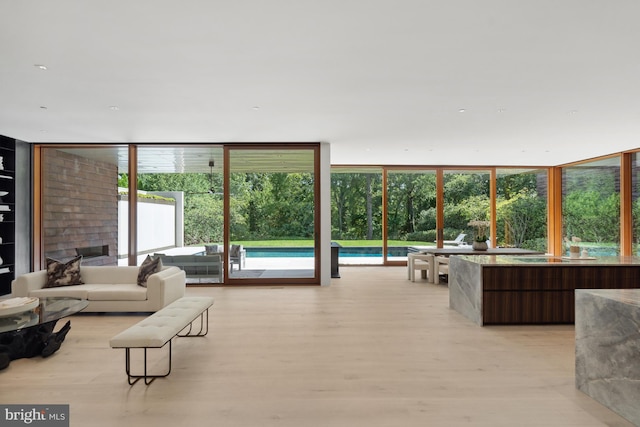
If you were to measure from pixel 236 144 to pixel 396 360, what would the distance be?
18.2 feet

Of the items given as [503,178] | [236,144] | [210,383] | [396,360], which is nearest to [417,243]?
[503,178]

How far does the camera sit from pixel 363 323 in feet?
16.1

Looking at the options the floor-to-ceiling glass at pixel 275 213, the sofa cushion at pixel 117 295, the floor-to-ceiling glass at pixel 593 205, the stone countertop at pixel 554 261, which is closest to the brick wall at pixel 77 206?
the floor-to-ceiling glass at pixel 275 213

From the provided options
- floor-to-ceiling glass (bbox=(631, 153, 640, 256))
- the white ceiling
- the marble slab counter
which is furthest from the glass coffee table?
floor-to-ceiling glass (bbox=(631, 153, 640, 256))

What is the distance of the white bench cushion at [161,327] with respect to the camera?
9.88 ft

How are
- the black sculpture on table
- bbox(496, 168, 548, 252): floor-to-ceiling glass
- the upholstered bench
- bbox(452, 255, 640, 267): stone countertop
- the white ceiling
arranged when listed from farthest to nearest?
bbox(496, 168, 548, 252): floor-to-ceiling glass < bbox(452, 255, 640, 267): stone countertop < the black sculpture on table < the upholstered bench < the white ceiling

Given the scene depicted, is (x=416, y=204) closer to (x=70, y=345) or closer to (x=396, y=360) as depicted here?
(x=396, y=360)

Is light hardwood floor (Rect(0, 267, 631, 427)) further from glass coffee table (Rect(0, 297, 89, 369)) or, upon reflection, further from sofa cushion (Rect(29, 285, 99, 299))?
sofa cushion (Rect(29, 285, 99, 299))

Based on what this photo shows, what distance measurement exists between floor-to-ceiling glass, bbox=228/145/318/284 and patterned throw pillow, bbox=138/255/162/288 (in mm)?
2064

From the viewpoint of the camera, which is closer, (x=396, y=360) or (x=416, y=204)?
(x=396, y=360)

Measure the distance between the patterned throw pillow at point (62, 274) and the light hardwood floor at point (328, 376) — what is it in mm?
742

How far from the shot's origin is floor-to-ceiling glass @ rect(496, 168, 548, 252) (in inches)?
425

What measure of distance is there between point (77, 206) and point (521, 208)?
1111 cm

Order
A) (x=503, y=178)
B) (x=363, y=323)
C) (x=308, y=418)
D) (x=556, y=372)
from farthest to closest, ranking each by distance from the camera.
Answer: (x=503, y=178), (x=363, y=323), (x=556, y=372), (x=308, y=418)
